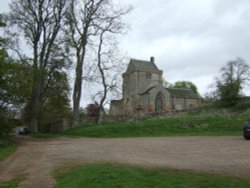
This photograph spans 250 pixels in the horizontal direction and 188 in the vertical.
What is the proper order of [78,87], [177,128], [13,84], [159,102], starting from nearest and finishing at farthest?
1. [13,84]
2. [177,128]
3. [78,87]
4. [159,102]

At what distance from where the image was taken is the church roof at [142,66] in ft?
234

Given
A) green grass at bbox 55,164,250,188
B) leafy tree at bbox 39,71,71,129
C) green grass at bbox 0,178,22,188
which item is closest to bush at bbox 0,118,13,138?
leafy tree at bbox 39,71,71,129

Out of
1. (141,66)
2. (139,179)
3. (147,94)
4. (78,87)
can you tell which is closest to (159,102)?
(147,94)

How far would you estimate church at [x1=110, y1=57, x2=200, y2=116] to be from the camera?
68.2m

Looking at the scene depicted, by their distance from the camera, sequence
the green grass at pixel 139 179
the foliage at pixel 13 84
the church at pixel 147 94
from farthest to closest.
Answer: the church at pixel 147 94
the foliage at pixel 13 84
the green grass at pixel 139 179

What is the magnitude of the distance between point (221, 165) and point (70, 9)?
3226 cm

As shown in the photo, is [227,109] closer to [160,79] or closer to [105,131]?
[105,131]

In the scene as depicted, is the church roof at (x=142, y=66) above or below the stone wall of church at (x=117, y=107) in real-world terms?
above

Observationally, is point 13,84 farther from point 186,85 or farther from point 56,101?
point 186,85

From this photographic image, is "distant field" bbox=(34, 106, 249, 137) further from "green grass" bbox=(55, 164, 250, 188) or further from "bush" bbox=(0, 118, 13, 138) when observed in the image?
"green grass" bbox=(55, 164, 250, 188)

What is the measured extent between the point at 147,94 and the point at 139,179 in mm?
58593

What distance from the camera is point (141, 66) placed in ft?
238

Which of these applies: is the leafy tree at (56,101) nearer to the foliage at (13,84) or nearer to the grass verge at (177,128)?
the grass verge at (177,128)

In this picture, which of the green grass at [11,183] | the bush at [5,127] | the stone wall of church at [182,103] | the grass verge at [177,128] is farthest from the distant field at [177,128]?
the stone wall of church at [182,103]
